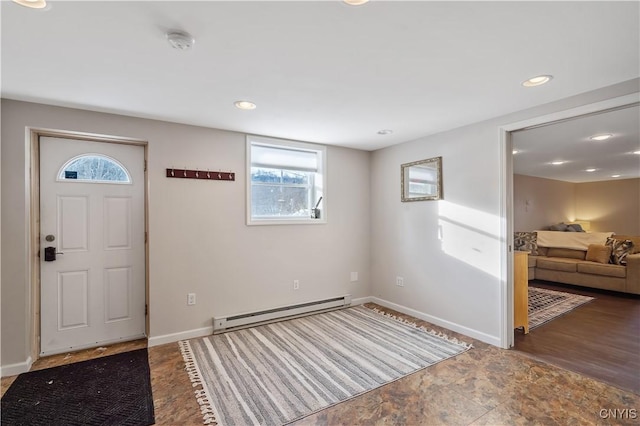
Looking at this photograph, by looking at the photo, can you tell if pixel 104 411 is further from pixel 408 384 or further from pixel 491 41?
pixel 491 41

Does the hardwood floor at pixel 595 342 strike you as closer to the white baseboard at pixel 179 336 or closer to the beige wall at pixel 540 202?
the beige wall at pixel 540 202

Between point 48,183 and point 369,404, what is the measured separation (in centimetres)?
338

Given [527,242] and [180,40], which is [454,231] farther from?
[527,242]

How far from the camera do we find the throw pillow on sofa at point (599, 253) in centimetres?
526

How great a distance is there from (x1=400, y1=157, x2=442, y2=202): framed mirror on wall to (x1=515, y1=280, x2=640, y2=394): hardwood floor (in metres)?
1.82

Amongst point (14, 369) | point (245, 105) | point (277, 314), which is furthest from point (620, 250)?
point (14, 369)

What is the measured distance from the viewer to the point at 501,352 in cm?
285

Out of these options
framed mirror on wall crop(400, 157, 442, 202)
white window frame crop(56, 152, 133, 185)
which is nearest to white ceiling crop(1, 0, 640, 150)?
white window frame crop(56, 152, 133, 185)

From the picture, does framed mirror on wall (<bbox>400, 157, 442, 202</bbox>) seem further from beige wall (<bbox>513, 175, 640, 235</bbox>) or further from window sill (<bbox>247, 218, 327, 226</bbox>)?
beige wall (<bbox>513, 175, 640, 235</bbox>)

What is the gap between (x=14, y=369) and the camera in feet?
8.16

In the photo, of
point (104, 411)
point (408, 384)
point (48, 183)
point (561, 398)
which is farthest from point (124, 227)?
point (561, 398)

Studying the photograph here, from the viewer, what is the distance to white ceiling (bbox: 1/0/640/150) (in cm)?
146

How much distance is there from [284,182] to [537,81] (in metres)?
2.78

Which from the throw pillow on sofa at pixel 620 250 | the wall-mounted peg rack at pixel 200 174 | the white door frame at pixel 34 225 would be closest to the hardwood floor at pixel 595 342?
the throw pillow on sofa at pixel 620 250
